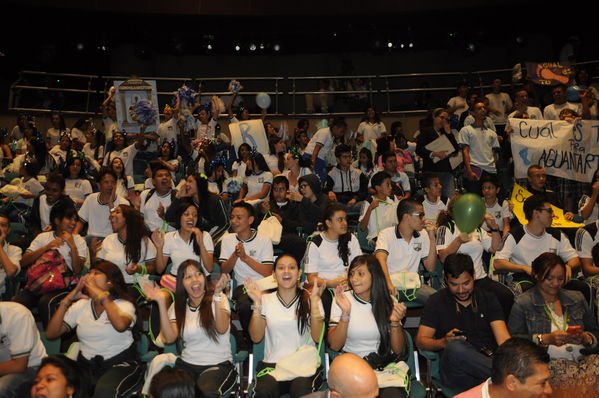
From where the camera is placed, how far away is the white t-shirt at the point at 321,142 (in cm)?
1008

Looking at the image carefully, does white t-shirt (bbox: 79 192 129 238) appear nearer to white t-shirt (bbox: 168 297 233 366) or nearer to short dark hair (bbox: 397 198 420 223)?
white t-shirt (bbox: 168 297 233 366)

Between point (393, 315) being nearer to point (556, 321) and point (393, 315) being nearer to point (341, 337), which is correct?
point (341, 337)

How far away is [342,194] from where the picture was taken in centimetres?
923

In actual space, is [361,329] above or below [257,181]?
below

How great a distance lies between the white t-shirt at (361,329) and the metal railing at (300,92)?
9.04 meters

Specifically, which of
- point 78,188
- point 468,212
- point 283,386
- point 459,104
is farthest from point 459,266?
point 459,104

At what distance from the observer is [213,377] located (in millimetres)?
4559

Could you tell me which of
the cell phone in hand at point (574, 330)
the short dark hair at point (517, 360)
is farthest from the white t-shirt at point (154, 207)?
the short dark hair at point (517, 360)

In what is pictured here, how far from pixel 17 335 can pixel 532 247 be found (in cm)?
444

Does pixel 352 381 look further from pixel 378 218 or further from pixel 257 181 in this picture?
pixel 257 181

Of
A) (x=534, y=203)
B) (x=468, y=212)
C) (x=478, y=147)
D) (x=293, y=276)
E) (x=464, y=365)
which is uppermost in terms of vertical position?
(x=478, y=147)

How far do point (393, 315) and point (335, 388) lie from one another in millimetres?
1471

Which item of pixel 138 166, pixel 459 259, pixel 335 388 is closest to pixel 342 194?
pixel 138 166

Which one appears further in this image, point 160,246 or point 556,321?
point 160,246
